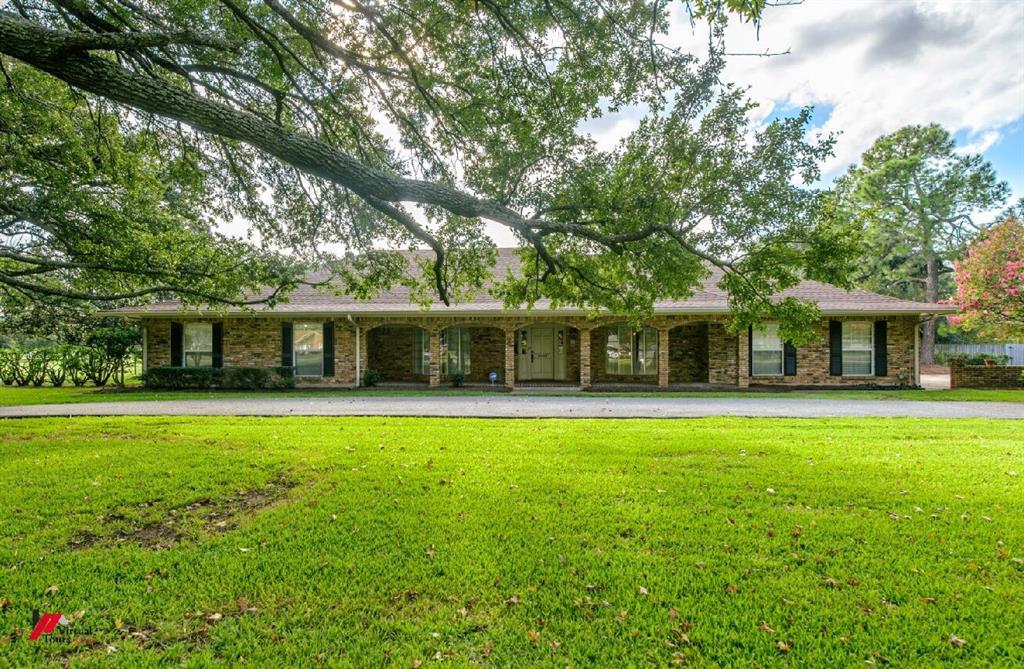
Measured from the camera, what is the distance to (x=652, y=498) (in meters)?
4.77

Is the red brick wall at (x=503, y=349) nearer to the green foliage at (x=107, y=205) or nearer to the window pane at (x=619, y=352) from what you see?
the window pane at (x=619, y=352)

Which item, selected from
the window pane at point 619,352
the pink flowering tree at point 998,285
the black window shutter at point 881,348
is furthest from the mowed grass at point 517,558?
the pink flowering tree at point 998,285

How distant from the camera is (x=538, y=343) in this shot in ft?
58.7

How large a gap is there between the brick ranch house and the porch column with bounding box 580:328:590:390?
0.15ft

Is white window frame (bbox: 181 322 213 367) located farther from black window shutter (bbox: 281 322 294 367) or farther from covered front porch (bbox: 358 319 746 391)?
covered front porch (bbox: 358 319 746 391)

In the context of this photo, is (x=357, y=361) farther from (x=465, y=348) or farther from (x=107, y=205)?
(x=107, y=205)

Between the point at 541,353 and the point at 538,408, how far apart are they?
691 centimetres

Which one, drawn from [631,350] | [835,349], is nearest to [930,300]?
[835,349]

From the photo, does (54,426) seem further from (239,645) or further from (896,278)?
(896,278)

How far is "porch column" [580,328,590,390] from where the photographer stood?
51.4 ft

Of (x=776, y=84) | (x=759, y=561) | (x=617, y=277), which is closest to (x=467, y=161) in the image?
(x=617, y=277)

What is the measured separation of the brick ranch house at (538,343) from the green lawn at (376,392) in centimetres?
126

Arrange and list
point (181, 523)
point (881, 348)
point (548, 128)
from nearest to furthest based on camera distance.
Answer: point (181, 523), point (548, 128), point (881, 348)

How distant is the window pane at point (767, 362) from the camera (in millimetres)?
15961
